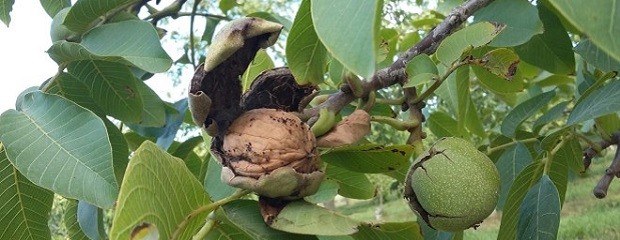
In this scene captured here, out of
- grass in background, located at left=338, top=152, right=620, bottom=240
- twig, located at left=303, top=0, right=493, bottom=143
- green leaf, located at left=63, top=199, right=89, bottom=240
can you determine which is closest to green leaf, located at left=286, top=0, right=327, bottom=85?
twig, located at left=303, top=0, right=493, bottom=143

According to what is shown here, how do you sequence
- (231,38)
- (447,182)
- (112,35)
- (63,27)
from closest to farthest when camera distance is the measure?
(231,38) < (447,182) < (112,35) < (63,27)

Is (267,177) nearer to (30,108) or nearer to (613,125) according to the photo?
(30,108)

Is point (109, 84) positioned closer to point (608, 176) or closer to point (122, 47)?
point (122, 47)

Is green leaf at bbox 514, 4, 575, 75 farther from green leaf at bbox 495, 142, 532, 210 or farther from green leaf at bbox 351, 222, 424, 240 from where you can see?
green leaf at bbox 351, 222, 424, 240

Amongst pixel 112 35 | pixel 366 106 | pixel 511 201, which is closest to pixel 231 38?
pixel 366 106

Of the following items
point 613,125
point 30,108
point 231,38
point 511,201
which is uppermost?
point 231,38

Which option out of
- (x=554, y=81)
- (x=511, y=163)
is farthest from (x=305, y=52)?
(x=554, y=81)
